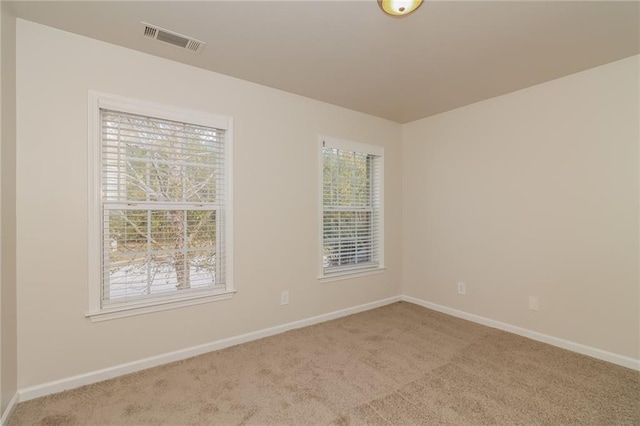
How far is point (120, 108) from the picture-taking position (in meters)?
2.23

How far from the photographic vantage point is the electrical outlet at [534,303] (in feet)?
9.43

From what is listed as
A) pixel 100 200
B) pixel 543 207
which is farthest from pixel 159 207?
pixel 543 207

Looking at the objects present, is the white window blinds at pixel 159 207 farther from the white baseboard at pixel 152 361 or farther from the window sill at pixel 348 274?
the window sill at pixel 348 274

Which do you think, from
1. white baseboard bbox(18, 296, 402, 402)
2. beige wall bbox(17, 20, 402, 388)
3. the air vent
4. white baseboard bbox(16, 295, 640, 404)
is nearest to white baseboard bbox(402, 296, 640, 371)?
white baseboard bbox(16, 295, 640, 404)

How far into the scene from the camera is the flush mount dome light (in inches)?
68.0

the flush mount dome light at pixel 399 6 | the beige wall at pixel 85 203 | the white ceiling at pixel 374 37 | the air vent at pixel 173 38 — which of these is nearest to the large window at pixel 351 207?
the beige wall at pixel 85 203

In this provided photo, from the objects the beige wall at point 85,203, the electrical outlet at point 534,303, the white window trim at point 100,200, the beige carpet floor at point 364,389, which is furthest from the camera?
the electrical outlet at point 534,303

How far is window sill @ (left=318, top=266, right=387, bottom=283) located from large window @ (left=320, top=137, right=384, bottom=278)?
0.04ft

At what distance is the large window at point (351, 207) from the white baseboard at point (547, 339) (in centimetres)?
97

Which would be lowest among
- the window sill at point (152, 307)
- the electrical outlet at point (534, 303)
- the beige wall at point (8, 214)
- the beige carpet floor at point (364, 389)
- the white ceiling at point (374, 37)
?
the beige carpet floor at point (364, 389)

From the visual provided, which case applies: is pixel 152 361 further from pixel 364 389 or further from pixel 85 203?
pixel 364 389

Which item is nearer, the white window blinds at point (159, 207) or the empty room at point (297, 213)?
the empty room at point (297, 213)

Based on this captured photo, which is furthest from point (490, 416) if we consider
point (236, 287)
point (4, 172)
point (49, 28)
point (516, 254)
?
point (49, 28)

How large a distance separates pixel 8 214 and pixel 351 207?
2.92 metres
